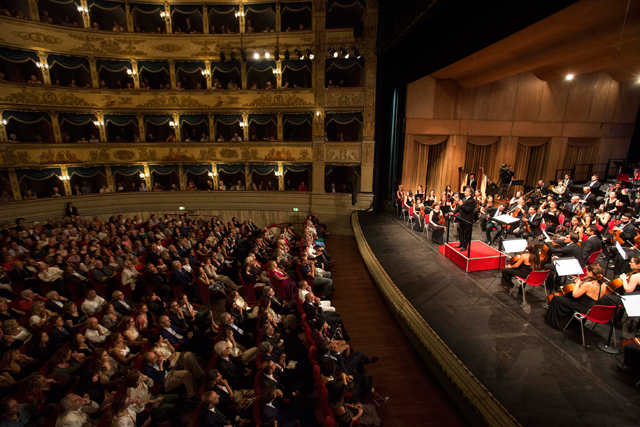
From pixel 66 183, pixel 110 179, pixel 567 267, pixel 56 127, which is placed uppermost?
pixel 56 127

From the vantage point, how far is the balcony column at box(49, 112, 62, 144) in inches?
469

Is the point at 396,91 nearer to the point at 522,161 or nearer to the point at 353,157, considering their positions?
the point at 353,157

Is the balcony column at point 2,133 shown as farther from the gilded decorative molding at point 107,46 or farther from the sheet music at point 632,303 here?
the sheet music at point 632,303

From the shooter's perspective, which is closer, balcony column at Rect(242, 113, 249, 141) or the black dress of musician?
the black dress of musician

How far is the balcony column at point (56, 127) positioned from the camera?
11.9m

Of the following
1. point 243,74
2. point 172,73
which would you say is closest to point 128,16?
point 172,73

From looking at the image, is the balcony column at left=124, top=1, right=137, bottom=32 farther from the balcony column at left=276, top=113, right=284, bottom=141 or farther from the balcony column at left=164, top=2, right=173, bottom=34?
the balcony column at left=276, top=113, right=284, bottom=141

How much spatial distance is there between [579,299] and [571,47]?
7023 mm

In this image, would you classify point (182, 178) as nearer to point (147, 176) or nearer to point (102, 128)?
point (147, 176)

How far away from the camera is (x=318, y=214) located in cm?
1330

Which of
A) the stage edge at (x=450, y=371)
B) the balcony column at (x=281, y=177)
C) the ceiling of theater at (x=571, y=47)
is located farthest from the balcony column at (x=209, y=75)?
the stage edge at (x=450, y=371)

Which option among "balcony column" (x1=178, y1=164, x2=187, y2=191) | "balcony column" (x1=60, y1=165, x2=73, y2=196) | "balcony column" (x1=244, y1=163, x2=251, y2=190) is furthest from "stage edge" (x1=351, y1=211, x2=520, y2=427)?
"balcony column" (x1=60, y1=165, x2=73, y2=196)

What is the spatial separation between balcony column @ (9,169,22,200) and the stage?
Result: 1363 centimetres

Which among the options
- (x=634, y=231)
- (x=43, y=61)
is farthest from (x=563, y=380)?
(x=43, y=61)
